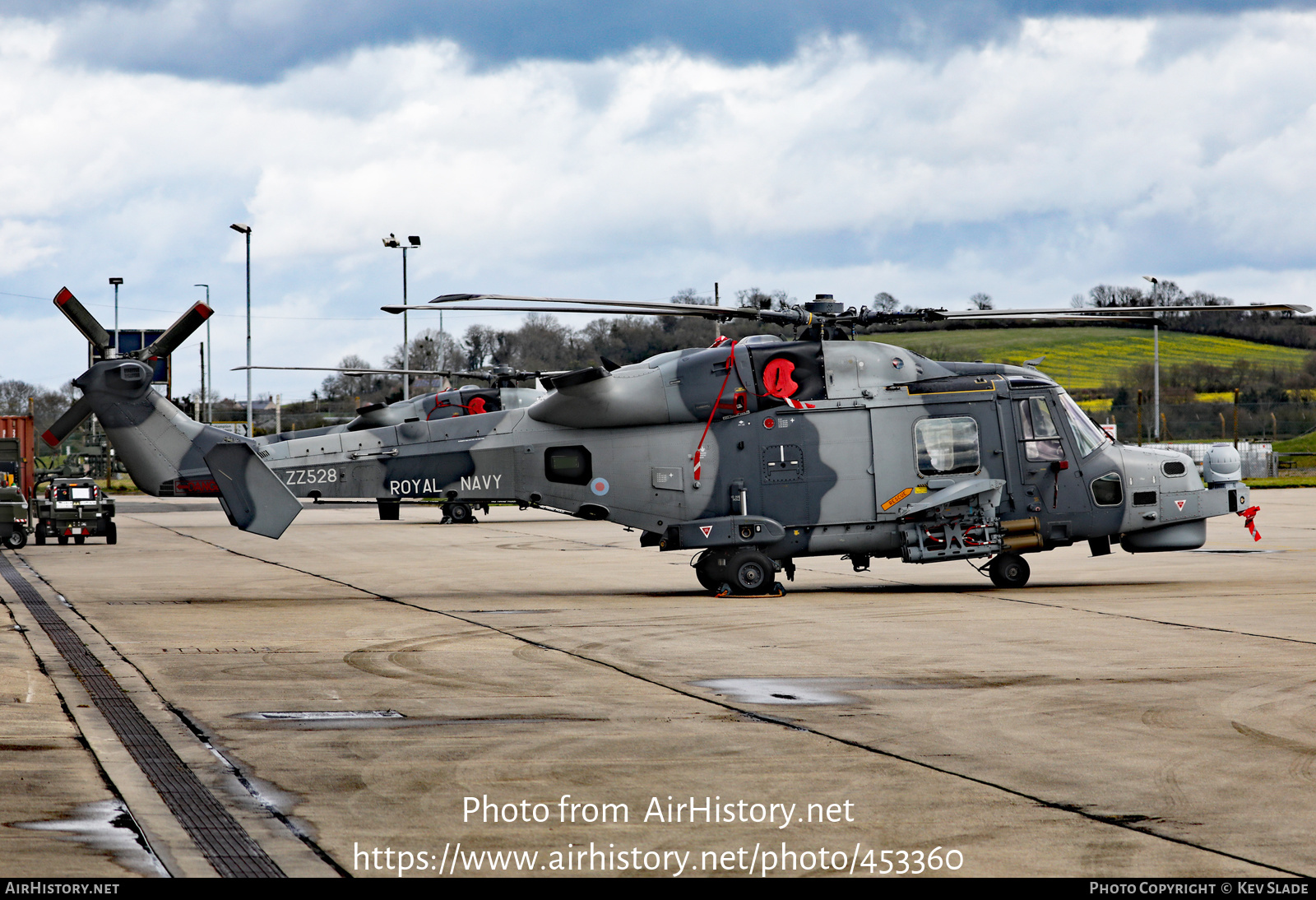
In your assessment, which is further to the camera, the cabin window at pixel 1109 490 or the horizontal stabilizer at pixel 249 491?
the horizontal stabilizer at pixel 249 491

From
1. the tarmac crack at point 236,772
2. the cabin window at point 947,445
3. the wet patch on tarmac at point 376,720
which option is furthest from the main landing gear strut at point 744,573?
the wet patch on tarmac at point 376,720

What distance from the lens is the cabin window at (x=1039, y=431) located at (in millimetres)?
18500

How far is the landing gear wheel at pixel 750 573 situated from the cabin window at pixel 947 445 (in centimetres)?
263

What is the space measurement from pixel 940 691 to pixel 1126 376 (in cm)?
9431

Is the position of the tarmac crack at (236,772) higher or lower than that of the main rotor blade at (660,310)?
lower

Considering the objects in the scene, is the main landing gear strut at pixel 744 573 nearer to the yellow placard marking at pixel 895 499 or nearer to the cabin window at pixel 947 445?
the yellow placard marking at pixel 895 499

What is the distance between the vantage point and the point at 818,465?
1834 centimetres

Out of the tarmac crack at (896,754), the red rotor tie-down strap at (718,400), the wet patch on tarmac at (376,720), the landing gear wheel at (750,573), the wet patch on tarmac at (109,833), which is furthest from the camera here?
the red rotor tie-down strap at (718,400)

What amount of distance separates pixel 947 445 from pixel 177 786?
43.8 feet

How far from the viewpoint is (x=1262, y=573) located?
20.5m

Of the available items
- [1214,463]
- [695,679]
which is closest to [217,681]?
[695,679]

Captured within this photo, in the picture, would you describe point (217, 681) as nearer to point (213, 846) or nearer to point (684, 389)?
point (213, 846)

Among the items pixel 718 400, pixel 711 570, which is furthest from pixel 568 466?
pixel 711 570
